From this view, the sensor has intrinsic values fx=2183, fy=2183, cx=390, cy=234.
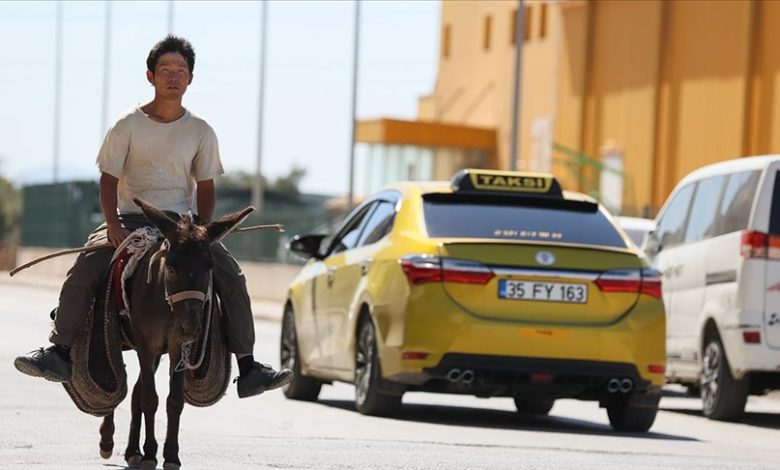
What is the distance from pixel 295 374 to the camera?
17812 mm

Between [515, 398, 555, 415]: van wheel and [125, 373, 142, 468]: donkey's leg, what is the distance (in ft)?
23.9

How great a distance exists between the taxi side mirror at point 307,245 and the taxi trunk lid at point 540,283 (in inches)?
110

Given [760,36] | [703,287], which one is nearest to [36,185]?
[760,36]

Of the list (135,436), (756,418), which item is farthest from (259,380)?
→ (756,418)

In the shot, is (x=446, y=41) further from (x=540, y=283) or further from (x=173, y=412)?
(x=173, y=412)

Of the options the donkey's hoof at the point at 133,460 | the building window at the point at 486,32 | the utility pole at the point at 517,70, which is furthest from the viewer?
the building window at the point at 486,32

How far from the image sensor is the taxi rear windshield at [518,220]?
605 inches

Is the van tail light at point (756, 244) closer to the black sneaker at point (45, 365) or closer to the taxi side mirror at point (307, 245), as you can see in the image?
the taxi side mirror at point (307, 245)

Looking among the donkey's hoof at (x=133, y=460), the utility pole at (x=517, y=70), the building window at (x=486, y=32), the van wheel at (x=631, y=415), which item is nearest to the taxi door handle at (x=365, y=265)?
the van wheel at (x=631, y=415)

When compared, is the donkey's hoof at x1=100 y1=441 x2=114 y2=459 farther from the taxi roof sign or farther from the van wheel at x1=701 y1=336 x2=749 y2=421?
the van wheel at x1=701 y1=336 x2=749 y2=421

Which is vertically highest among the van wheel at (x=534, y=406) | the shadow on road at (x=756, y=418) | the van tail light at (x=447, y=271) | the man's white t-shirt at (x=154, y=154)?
the man's white t-shirt at (x=154, y=154)

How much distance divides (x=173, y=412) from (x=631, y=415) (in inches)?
230

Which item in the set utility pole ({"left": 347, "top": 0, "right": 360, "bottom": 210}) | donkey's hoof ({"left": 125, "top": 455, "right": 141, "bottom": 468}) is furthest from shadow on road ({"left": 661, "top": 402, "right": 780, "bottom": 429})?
utility pole ({"left": 347, "top": 0, "right": 360, "bottom": 210})

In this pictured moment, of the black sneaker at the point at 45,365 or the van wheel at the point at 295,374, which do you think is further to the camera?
the van wheel at the point at 295,374
